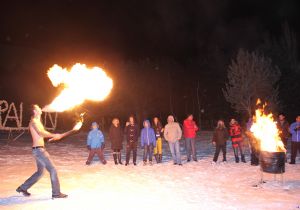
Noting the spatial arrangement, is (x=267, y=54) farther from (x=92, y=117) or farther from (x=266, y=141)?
(x=266, y=141)

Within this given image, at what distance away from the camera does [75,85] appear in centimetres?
1036

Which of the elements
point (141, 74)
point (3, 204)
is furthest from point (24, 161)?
point (141, 74)

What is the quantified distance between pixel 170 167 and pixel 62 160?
4883mm

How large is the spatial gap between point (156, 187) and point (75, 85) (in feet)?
11.7

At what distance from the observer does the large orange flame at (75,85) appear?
30.9ft

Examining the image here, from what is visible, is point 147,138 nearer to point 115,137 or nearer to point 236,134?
point 115,137

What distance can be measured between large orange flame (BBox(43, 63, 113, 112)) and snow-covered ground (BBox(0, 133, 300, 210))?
7.01ft

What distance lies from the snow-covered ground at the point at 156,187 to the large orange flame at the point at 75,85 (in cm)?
214

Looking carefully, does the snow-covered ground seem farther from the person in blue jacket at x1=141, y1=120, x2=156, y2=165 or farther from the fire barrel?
the person in blue jacket at x1=141, y1=120, x2=156, y2=165

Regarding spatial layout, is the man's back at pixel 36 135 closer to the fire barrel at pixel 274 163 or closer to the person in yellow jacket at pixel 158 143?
the fire barrel at pixel 274 163

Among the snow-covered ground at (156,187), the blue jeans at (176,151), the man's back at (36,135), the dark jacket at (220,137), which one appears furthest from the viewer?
the dark jacket at (220,137)

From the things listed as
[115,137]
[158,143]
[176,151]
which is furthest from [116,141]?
[176,151]

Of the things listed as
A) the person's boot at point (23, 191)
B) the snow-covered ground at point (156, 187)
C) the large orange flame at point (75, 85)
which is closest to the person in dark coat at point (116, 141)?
the snow-covered ground at point (156, 187)

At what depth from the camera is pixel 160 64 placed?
155ft
